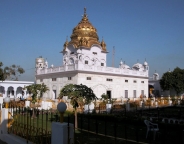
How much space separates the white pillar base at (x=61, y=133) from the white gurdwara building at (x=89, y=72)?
20363 millimetres

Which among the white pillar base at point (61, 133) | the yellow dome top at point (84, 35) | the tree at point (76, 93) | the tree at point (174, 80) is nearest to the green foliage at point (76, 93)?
the tree at point (76, 93)

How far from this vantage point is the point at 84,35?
107 ft

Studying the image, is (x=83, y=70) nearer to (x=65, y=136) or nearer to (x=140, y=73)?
(x=140, y=73)

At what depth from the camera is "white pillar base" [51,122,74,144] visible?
17.1ft

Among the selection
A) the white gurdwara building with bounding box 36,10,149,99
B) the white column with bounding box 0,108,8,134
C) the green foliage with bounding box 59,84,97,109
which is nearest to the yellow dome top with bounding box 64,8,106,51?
the white gurdwara building with bounding box 36,10,149,99

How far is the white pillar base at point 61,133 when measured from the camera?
17.1 feet

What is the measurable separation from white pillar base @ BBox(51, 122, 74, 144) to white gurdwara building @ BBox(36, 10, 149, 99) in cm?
2036

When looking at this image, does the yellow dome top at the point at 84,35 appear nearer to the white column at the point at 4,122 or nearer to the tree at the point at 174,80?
the tree at the point at 174,80

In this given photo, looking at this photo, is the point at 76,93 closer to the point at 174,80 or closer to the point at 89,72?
the point at 89,72

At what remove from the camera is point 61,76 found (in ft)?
92.5

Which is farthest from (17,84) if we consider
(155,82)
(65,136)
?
(65,136)

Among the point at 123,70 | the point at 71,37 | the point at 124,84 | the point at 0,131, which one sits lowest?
the point at 0,131

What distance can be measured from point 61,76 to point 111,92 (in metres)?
6.72

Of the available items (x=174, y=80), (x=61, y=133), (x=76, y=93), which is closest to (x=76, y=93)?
(x=76, y=93)
